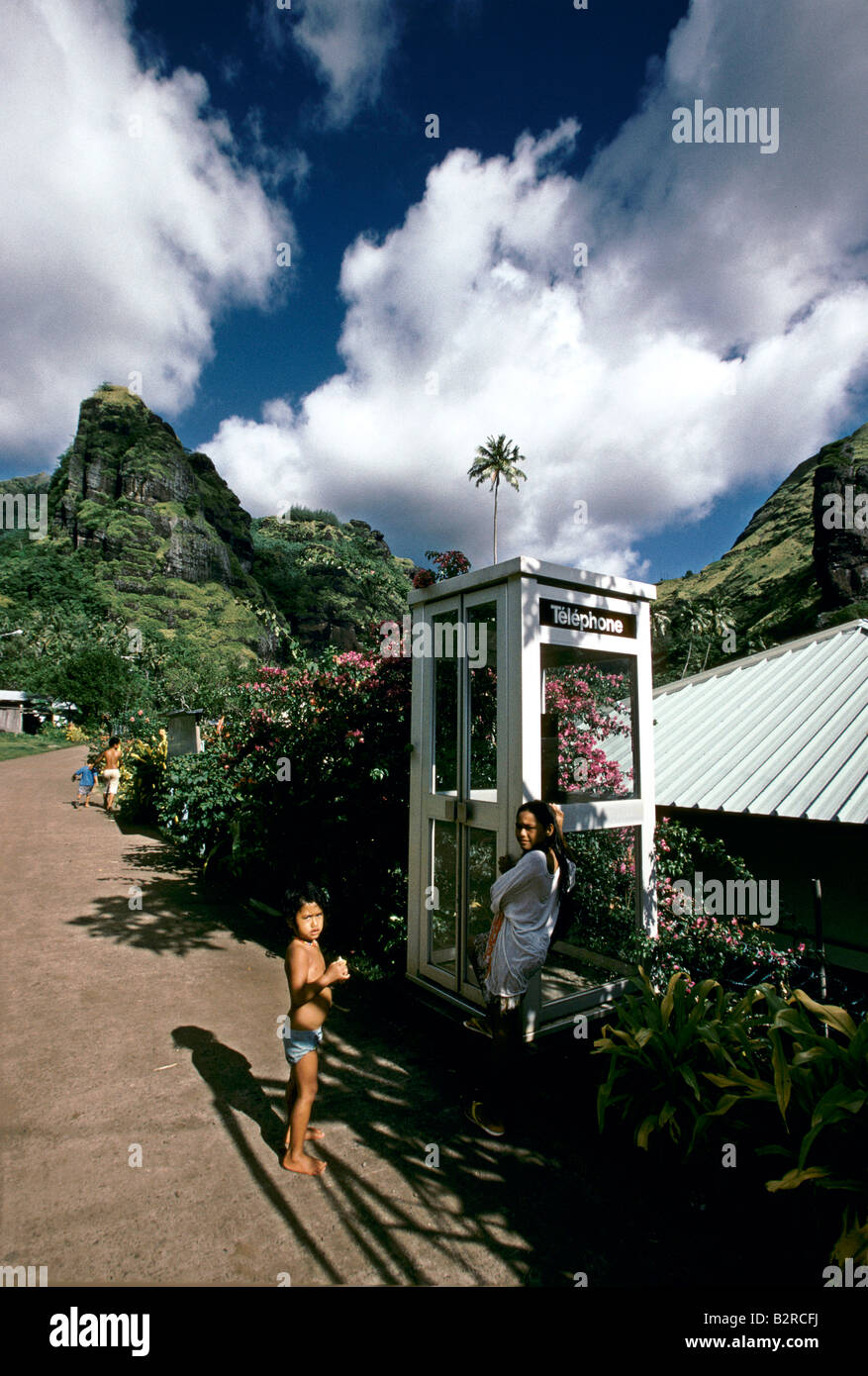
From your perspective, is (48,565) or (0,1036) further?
(48,565)

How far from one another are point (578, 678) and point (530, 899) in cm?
317

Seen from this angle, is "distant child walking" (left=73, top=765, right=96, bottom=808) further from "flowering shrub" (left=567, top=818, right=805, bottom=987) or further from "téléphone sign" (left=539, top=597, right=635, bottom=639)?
"téléphone sign" (left=539, top=597, right=635, bottom=639)

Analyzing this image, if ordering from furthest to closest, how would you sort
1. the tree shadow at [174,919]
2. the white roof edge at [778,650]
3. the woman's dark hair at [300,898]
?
the white roof edge at [778,650] → the tree shadow at [174,919] → the woman's dark hair at [300,898]

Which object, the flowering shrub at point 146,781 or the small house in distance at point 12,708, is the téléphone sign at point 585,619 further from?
the small house in distance at point 12,708

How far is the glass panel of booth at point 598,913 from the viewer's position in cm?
539

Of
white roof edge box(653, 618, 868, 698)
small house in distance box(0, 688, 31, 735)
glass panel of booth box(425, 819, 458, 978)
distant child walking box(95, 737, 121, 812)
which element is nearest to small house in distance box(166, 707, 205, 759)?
distant child walking box(95, 737, 121, 812)

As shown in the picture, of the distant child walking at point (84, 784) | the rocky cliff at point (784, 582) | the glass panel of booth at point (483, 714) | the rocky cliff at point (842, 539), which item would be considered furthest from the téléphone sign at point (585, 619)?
the rocky cliff at point (842, 539)

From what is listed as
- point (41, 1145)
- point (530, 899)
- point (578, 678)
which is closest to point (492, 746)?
point (578, 678)

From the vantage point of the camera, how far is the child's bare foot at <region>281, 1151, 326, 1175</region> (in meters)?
3.14

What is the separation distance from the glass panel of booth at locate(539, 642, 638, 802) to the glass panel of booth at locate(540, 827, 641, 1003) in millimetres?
421

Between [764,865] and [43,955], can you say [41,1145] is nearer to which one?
[43,955]

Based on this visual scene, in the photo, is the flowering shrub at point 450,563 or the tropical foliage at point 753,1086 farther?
the flowering shrub at point 450,563

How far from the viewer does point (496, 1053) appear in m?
3.57

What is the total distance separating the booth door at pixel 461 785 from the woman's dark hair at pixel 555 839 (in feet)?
2.56
